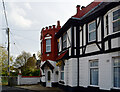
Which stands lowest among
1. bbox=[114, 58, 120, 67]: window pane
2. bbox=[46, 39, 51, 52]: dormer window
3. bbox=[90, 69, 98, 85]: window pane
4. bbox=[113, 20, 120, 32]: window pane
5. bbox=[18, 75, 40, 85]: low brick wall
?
bbox=[18, 75, 40, 85]: low brick wall

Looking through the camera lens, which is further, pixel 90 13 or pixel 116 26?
pixel 90 13

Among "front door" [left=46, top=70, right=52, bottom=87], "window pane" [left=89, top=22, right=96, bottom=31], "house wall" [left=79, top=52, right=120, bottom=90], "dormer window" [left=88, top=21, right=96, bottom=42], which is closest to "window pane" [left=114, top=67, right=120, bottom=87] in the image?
"house wall" [left=79, top=52, right=120, bottom=90]

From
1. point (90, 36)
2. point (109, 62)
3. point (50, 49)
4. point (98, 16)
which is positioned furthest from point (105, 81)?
point (50, 49)

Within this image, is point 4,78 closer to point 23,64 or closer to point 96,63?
point 96,63

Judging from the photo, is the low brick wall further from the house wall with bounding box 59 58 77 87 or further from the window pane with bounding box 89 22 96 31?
the window pane with bounding box 89 22 96 31

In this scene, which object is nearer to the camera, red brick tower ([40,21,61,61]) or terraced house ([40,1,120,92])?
terraced house ([40,1,120,92])

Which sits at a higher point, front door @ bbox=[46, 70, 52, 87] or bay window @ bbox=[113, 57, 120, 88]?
bay window @ bbox=[113, 57, 120, 88]

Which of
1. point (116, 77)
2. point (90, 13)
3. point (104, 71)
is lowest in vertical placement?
point (116, 77)

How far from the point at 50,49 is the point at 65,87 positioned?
23.2 feet

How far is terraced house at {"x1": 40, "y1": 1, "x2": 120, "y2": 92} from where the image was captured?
9.49 meters

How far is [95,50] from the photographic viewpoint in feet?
37.2

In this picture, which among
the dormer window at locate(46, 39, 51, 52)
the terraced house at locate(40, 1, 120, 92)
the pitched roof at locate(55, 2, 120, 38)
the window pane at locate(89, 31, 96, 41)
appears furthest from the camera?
the dormer window at locate(46, 39, 51, 52)

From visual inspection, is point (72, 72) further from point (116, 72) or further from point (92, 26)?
point (116, 72)

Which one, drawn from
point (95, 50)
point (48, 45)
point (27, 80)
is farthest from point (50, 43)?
point (95, 50)
